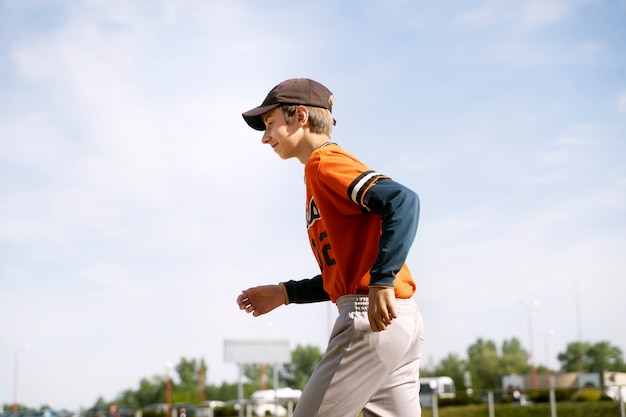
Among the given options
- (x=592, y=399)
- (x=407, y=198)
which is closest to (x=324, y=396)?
(x=407, y=198)

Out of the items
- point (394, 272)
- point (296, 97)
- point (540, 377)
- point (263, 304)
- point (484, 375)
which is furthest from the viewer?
point (484, 375)

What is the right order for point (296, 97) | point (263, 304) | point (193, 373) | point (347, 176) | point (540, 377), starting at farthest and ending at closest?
point (193, 373), point (540, 377), point (263, 304), point (296, 97), point (347, 176)

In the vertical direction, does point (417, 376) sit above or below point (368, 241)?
below

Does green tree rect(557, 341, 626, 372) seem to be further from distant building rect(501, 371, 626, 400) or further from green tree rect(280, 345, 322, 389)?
distant building rect(501, 371, 626, 400)

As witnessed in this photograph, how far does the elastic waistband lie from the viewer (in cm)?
295

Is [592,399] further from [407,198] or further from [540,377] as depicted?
[540,377]

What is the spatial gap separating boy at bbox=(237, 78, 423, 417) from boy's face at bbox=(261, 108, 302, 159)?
16 cm

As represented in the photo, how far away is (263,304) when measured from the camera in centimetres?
369

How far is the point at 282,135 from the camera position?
10.9 feet

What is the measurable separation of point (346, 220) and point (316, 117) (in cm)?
54

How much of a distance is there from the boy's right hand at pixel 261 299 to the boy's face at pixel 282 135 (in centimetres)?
67

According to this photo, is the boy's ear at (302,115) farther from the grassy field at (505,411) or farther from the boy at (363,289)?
the grassy field at (505,411)

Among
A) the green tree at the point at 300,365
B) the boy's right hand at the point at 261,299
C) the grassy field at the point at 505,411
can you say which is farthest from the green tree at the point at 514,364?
the boy's right hand at the point at 261,299

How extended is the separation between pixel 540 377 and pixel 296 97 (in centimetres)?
6885
